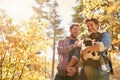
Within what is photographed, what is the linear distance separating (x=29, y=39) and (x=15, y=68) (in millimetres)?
1461

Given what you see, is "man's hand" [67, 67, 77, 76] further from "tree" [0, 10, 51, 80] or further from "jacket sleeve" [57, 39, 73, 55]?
"tree" [0, 10, 51, 80]

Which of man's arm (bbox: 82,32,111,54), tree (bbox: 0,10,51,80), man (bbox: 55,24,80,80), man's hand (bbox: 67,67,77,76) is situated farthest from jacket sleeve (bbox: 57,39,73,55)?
tree (bbox: 0,10,51,80)

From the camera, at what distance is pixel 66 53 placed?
5.21 m

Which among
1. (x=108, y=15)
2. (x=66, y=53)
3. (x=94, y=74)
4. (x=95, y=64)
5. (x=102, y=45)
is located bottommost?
(x=94, y=74)

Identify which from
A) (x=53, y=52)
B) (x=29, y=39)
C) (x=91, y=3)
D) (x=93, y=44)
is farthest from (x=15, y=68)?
(x=53, y=52)

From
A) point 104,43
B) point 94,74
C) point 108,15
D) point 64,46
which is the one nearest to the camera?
point 94,74

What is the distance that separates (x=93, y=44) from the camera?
14.9 feet

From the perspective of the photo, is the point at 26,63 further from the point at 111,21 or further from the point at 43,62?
the point at 111,21

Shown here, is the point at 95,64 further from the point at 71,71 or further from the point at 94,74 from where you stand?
the point at 71,71

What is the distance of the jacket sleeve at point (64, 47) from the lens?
5191 mm

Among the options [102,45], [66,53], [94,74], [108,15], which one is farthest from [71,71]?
[108,15]

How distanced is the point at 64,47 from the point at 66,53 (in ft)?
0.46

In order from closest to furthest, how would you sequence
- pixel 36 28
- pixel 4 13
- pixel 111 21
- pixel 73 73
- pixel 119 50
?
pixel 73 73
pixel 4 13
pixel 36 28
pixel 111 21
pixel 119 50

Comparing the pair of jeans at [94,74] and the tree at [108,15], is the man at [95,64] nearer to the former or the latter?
the pair of jeans at [94,74]
